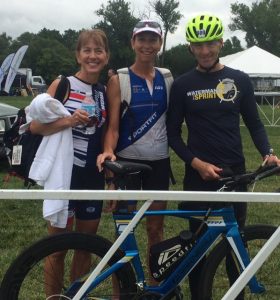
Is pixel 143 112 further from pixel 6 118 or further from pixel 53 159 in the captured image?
pixel 6 118

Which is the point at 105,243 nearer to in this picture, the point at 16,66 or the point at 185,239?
the point at 185,239

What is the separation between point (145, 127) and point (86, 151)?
43 centimetres

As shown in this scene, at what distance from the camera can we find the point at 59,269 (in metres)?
3.09

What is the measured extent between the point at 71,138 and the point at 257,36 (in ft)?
257

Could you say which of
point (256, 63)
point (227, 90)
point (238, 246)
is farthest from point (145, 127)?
point (256, 63)

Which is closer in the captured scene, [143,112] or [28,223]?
[143,112]

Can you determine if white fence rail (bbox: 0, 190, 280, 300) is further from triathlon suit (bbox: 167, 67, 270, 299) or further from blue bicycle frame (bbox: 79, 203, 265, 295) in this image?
triathlon suit (bbox: 167, 67, 270, 299)

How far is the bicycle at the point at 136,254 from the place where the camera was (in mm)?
2818

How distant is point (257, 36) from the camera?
77.8m

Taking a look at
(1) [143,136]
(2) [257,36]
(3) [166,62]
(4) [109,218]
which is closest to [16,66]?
(4) [109,218]

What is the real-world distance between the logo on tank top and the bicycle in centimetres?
54

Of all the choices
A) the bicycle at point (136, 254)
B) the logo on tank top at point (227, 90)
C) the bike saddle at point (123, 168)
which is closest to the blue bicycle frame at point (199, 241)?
the bicycle at point (136, 254)

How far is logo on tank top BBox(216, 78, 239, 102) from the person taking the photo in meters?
3.27

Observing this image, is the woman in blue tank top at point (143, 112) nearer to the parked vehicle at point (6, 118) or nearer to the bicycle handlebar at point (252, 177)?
the bicycle handlebar at point (252, 177)
